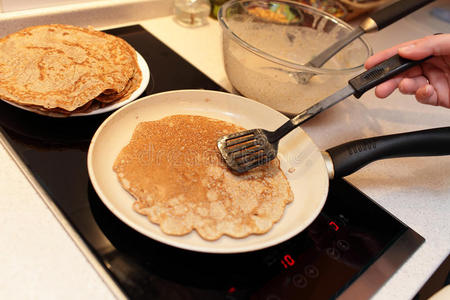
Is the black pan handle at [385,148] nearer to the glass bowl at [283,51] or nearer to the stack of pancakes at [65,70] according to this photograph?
the glass bowl at [283,51]

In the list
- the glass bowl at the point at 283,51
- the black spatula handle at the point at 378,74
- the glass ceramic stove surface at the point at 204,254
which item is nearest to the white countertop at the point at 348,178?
the glass ceramic stove surface at the point at 204,254

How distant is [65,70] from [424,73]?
0.99 m

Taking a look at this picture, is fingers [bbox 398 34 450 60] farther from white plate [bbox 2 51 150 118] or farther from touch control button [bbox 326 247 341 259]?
white plate [bbox 2 51 150 118]

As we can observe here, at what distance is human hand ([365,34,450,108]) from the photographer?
75cm

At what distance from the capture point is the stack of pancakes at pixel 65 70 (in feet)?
2.50

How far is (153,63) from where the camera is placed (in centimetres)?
109

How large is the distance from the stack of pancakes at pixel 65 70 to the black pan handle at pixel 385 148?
58cm

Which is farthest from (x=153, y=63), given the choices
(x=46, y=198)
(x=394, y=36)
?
(x=394, y=36)

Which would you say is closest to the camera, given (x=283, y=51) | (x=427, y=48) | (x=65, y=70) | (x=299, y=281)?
(x=299, y=281)

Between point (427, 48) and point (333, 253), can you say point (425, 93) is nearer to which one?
point (427, 48)

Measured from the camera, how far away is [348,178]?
2.86 feet

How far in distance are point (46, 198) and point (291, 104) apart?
2.17 ft

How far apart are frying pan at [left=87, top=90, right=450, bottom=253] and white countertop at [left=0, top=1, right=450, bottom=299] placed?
0.39 feet

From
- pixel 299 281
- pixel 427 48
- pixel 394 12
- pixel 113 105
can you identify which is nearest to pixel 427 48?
pixel 427 48
